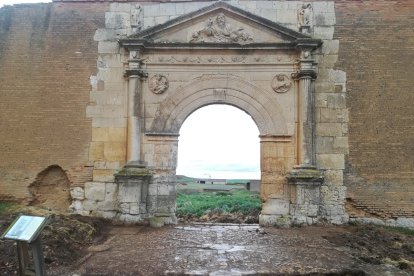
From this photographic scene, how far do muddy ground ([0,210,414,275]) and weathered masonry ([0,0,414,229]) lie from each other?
827mm

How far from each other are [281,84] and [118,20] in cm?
384

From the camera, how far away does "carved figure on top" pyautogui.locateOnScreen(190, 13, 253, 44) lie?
8.77m

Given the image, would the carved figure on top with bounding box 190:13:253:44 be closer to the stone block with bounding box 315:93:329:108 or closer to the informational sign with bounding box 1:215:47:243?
the stone block with bounding box 315:93:329:108

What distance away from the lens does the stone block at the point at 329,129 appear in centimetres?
859

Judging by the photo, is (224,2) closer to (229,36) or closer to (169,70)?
(229,36)

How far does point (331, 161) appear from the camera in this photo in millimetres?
8531

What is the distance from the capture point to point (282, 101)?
28.4ft

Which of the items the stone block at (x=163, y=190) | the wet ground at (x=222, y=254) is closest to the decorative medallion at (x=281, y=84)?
the wet ground at (x=222, y=254)

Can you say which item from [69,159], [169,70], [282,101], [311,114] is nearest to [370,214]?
[311,114]

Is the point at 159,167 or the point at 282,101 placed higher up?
the point at 282,101

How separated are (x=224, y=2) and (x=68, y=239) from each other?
223 inches

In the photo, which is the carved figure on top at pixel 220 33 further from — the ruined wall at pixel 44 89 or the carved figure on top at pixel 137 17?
the ruined wall at pixel 44 89

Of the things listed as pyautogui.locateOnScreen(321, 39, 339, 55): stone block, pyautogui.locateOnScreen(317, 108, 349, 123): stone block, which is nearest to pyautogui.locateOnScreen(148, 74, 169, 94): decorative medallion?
pyautogui.locateOnScreen(317, 108, 349, 123): stone block

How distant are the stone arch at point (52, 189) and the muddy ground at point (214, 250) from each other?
977mm
